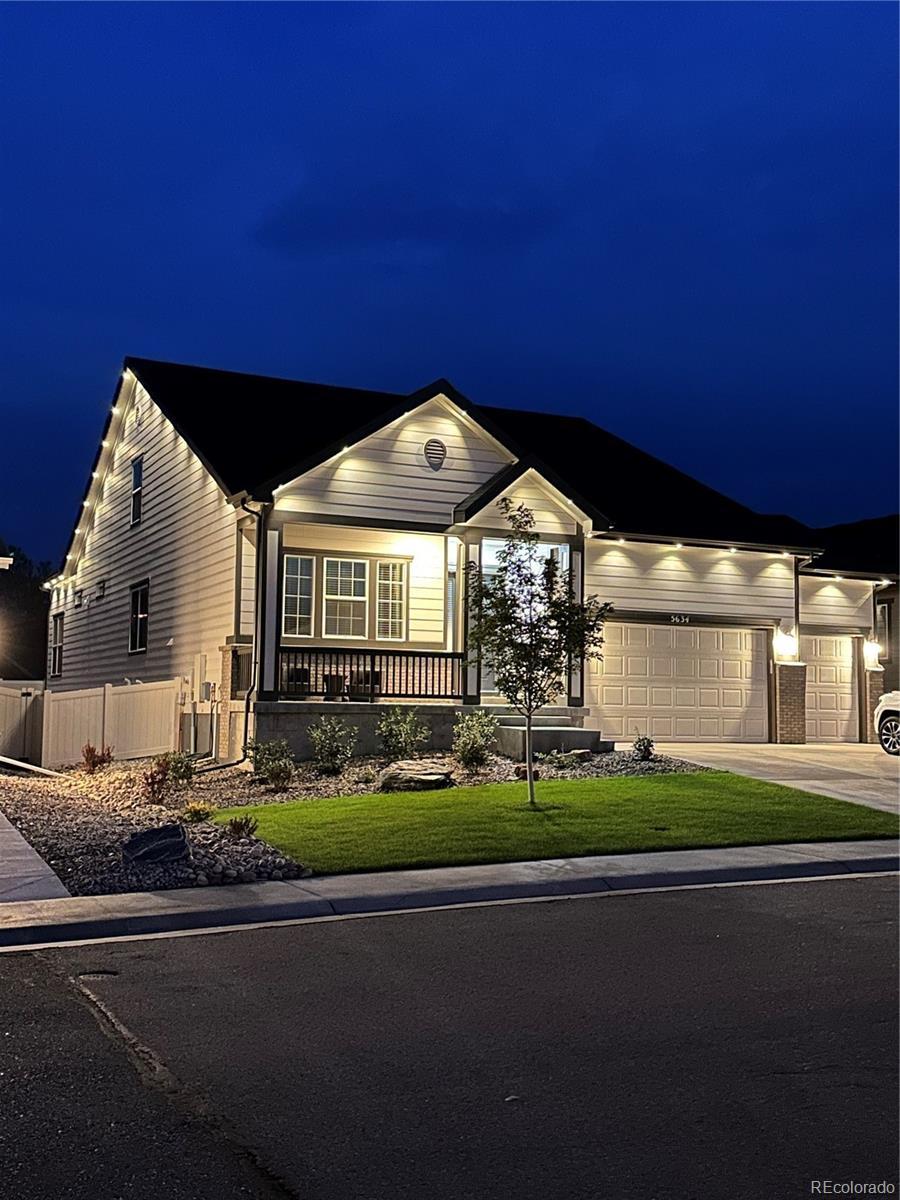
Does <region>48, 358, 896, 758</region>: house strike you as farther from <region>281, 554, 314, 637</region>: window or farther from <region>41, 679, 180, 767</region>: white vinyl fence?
<region>41, 679, 180, 767</region>: white vinyl fence

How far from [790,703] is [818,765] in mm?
4903

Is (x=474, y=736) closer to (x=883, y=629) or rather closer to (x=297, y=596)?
(x=297, y=596)

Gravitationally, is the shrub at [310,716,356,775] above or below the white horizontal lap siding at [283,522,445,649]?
below

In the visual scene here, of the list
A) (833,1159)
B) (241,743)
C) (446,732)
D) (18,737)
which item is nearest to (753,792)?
(446,732)

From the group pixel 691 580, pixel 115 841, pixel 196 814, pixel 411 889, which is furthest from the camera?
pixel 691 580

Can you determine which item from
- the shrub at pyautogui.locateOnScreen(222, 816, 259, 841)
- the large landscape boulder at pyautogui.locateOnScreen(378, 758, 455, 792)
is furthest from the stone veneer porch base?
the shrub at pyautogui.locateOnScreen(222, 816, 259, 841)

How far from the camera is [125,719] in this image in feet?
73.4

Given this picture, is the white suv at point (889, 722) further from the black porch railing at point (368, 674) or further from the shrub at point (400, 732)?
the shrub at point (400, 732)

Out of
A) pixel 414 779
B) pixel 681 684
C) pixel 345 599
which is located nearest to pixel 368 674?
pixel 345 599

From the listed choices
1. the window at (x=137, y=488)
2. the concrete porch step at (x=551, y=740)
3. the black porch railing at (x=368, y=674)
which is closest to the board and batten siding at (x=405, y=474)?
the black porch railing at (x=368, y=674)

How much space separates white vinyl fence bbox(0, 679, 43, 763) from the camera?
25172 mm

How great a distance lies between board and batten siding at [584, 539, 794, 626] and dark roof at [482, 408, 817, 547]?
0.44 m

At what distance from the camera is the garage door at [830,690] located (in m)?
25.3

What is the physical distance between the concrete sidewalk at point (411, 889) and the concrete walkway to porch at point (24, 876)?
259 mm
